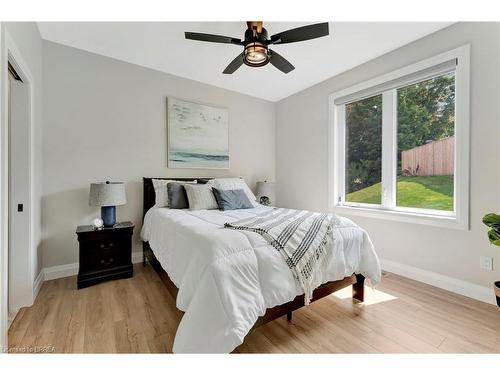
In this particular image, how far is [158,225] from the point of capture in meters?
2.29

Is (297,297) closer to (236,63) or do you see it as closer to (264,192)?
(236,63)

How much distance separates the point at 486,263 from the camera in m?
2.01

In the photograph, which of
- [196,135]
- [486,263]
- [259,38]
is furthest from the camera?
[196,135]

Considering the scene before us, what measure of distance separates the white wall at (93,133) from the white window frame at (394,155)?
2.12 m

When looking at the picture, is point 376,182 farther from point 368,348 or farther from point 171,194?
point 171,194

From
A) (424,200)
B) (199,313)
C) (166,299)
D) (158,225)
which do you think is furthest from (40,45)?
(424,200)

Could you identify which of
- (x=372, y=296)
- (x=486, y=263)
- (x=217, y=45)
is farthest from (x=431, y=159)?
(x=217, y=45)

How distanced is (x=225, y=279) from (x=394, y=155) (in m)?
2.59

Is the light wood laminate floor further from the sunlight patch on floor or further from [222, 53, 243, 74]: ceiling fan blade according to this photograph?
[222, 53, 243, 74]: ceiling fan blade

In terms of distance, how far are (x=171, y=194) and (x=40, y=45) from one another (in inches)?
81.7

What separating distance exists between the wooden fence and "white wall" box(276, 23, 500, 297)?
234 millimetres

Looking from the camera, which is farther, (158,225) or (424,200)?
(424,200)

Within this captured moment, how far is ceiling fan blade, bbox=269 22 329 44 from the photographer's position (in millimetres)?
1670

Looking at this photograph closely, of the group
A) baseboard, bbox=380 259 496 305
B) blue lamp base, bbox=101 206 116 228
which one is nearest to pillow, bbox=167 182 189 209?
blue lamp base, bbox=101 206 116 228
